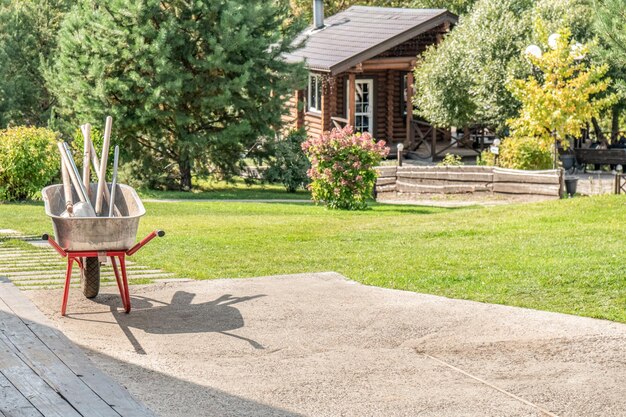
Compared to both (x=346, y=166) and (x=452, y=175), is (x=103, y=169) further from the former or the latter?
(x=452, y=175)

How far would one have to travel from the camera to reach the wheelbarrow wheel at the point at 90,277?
31.9 feet

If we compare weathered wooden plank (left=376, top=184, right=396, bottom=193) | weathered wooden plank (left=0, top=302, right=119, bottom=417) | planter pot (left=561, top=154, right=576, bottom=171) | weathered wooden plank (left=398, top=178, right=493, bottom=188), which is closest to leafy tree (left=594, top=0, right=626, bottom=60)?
weathered wooden plank (left=398, top=178, right=493, bottom=188)

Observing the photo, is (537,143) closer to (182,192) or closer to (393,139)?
(182,192)

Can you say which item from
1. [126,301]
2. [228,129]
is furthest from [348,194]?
[126,301]

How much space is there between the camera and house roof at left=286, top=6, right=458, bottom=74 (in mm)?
34875

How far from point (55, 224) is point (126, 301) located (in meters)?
0.88

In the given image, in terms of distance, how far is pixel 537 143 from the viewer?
87.8ft

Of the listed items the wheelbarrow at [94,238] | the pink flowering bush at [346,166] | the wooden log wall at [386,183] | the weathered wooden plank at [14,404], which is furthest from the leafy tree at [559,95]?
the weathered wooden plank at [14,404]

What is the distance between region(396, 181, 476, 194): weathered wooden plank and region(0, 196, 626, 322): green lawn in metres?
7.21

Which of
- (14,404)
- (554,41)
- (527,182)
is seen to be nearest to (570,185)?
(527,182)

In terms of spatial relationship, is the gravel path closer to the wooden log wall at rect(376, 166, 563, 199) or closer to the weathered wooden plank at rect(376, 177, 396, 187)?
the wooden log wall at rect(376, 166, 563, 199)

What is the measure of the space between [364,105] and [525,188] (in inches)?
570

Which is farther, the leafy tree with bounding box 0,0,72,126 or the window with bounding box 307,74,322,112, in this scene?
the window with bounding box 307,74,322,112

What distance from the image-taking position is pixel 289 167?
2942 cm
